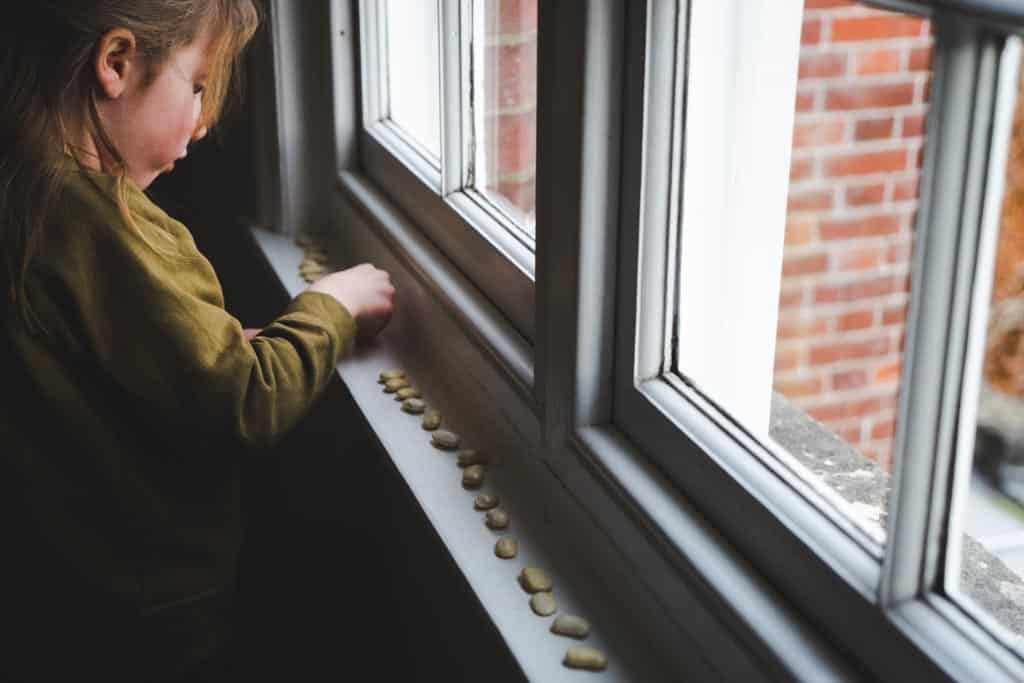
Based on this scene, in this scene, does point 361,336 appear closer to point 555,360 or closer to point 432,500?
point 432,500

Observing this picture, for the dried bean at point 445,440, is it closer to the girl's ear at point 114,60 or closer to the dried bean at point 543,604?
the dried bean at point 543,604

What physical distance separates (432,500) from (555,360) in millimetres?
194

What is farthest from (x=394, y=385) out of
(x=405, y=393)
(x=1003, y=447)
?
(x=1003, y=447)

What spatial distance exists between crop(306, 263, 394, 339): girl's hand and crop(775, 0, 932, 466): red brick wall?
1.68 ft

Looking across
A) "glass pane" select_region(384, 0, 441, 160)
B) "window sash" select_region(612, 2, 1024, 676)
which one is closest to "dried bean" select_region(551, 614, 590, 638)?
"window sash" select_region(612, 2, 1024, 676)

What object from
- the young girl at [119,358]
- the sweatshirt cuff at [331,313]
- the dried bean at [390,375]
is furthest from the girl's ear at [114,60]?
the dried bean at [390,375]

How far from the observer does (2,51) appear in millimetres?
1046

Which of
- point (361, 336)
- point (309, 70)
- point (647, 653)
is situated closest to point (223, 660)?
point (361, 336)

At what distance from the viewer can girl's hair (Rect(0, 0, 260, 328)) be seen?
1.02 meters

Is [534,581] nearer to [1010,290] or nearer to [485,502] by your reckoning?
[485,502]

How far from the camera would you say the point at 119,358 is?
104 centimetres

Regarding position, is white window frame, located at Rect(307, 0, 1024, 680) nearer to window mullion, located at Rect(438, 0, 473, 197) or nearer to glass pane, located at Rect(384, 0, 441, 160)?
window mullion, located at Rect(438, 0, 473, 197)

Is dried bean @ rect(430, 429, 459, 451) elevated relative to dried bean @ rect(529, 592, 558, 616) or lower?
elevated

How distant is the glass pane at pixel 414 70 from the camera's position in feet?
4.34
